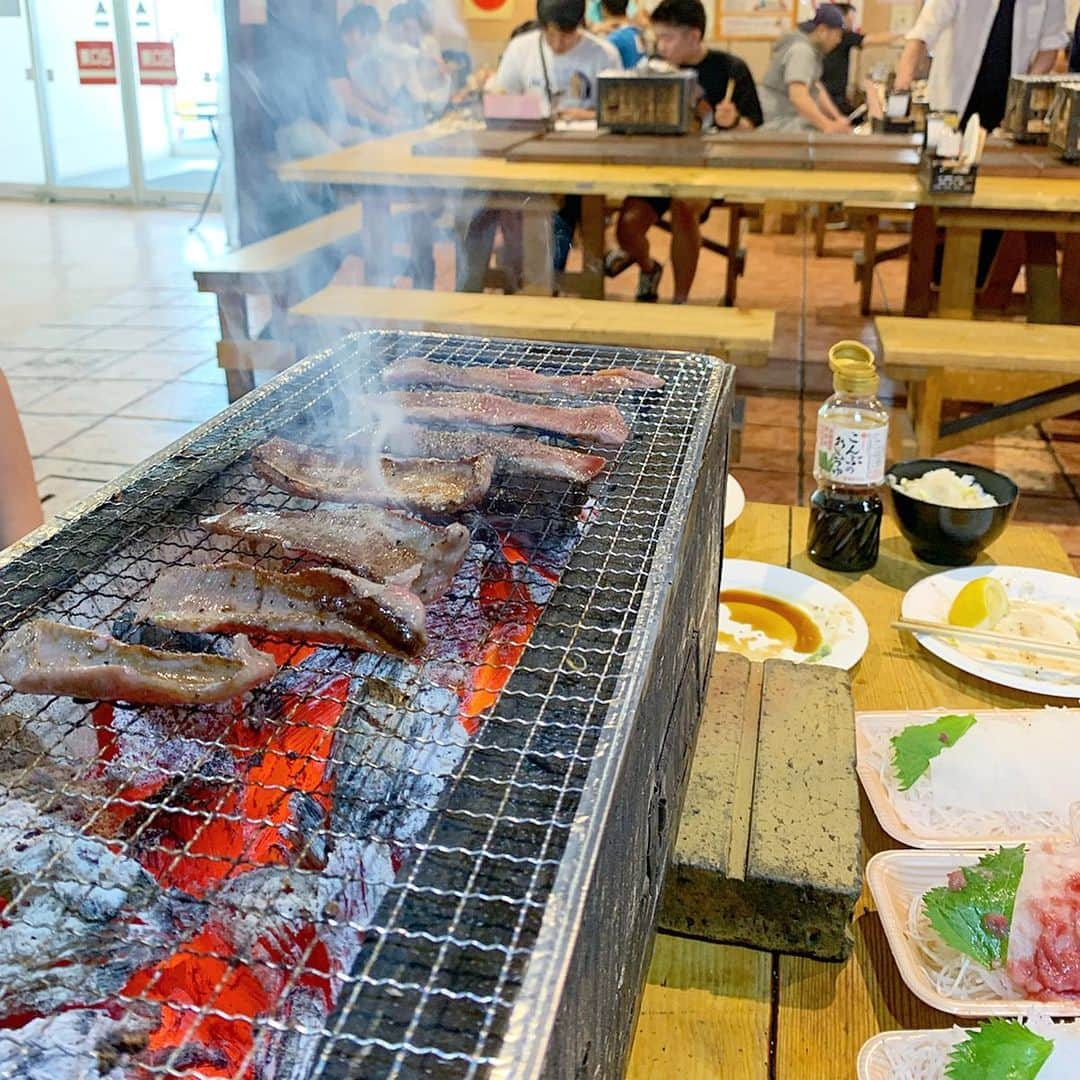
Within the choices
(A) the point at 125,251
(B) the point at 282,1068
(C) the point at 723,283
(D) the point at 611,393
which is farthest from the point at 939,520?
(A) the point at 125,251

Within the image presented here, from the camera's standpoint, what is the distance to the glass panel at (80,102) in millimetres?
12812

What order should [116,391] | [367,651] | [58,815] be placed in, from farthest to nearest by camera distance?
[116,391] < [367,651] < [58,815]

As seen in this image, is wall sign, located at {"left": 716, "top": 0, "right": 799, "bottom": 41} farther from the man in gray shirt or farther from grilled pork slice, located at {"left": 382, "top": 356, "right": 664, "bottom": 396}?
grilled pork slice, located at {"left": 382, "top": 356, "right": 664, "bottom": 396}

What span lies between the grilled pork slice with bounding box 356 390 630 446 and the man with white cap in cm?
657

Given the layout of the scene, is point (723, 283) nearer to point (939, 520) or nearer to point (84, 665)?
point (939, 520)

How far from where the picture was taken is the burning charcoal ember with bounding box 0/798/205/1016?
100 centimetres

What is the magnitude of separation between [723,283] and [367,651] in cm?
875

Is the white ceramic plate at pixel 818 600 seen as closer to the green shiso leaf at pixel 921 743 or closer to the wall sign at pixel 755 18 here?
the green shiso leaf at pixel 921 743

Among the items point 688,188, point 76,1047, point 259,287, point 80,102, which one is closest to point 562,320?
point 688,188

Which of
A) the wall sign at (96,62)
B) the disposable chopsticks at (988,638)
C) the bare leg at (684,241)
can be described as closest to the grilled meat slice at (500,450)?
the disposable chopsticks at (988,638)

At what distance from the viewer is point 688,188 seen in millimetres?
5508

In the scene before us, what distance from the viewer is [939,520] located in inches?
103

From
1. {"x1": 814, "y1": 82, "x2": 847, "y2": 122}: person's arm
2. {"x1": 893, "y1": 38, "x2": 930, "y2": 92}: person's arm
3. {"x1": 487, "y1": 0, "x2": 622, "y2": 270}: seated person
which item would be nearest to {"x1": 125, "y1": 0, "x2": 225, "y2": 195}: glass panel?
{"x1": 487, "y1": 0, "x2": 622, "y2": 270}: seated person

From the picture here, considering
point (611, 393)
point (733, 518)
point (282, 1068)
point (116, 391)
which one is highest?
point (611, 393)
